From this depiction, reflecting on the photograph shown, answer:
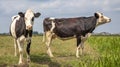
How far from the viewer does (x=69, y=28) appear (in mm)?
18234

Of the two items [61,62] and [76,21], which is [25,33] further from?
[76,21]

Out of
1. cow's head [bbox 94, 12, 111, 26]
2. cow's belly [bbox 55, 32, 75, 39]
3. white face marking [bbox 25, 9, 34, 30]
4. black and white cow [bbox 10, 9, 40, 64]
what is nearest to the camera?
white face marking [bbox 25, 9, 34, 30]

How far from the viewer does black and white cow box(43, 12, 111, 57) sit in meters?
18.0

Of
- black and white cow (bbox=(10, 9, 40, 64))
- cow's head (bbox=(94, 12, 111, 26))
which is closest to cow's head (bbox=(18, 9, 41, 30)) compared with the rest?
black and white cow (bbox=(10, 9, 40, 64))

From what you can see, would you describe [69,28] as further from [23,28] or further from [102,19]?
[23,28]

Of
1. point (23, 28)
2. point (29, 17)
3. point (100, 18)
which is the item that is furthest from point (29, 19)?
point (100, 18)

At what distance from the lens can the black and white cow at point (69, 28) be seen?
1795 centimetres

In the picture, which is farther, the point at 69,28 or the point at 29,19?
the point at 69,28

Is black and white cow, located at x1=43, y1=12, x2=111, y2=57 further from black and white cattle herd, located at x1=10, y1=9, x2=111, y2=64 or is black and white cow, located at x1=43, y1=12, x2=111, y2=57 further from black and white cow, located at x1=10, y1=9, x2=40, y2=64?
black and white cow, located at x1=10, y1=9, x2=40, y2=64

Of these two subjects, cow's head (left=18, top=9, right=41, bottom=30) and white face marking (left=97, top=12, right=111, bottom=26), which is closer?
cow's head (left=18, top=9, right=41, bottom=30)

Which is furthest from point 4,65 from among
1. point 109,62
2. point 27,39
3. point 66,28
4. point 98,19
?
point 98,19

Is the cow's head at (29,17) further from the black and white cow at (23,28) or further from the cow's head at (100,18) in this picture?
the cow's head at (100,18)

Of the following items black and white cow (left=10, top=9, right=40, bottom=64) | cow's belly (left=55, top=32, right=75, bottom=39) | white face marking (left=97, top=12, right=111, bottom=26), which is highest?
black and white cow (left=10, top=9, right=40, bottom=64)

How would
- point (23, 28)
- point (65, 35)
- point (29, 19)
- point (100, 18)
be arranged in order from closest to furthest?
point (29, 19), point (23, 28), point (65, 35), point (100, 18)
